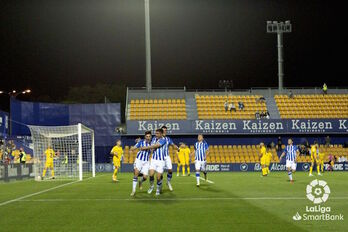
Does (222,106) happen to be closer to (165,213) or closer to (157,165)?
(157,165)

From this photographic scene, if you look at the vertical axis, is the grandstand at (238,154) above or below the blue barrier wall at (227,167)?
above

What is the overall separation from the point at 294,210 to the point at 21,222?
6.33 meters

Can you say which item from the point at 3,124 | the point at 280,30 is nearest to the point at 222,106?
the point at 280,30

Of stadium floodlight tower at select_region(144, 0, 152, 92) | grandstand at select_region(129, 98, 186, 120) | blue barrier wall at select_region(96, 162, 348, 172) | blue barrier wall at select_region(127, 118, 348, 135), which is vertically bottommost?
blue barrier wall at select_region(96, 162, 348, 172)

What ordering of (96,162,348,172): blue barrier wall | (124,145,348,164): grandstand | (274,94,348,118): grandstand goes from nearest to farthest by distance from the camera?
(96,162,348,172): blue barrier wall < (124,145,348,164): grandstand < (274,94,348,118): grandstand

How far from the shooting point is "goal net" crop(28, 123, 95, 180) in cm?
2733

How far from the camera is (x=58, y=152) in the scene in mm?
32625

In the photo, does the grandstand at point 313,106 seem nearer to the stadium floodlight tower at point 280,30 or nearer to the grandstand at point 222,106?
the stadium floodlight tower at point 280,30

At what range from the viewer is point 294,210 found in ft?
36.5

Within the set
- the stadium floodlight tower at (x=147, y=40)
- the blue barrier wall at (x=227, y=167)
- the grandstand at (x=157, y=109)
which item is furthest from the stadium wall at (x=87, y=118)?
the stadium floodlight tower at (x=147, y=40)

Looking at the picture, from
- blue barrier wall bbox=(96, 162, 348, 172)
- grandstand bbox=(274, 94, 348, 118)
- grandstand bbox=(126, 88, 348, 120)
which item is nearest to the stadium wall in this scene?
blue barrier wall bbox=(96, 162, 348, 172)

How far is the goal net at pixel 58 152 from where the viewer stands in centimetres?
2733

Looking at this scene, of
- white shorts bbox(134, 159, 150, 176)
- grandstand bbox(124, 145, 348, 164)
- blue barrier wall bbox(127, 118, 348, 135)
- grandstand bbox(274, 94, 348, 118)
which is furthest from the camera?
grandstand bbox(274, 94, 348, 118)

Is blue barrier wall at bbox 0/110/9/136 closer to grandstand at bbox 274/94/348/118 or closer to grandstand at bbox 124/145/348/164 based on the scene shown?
grandstand at bbox 124/145/348/164
